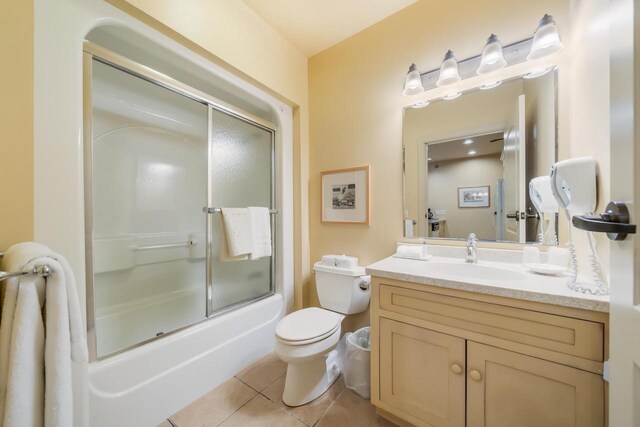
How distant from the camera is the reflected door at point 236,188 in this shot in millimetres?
1617

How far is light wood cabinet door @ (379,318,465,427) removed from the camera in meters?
0.96

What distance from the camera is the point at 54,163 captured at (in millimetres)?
920

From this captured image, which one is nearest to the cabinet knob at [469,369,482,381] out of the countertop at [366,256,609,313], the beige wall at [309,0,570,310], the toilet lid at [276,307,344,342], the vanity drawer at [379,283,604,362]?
the vanity drawer at [379,283,604,362]

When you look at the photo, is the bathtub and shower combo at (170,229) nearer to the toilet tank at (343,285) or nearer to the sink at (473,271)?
the toilet tank at (343,285)

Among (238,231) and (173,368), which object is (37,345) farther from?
(238,231)

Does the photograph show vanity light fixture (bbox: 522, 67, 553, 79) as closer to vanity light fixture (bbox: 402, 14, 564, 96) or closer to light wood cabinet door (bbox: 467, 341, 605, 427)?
vanity light fixture (bbox: 402, 14, 564, 96)

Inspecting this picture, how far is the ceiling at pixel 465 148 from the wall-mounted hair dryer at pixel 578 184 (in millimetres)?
454

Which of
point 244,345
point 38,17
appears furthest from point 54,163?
point 244,345

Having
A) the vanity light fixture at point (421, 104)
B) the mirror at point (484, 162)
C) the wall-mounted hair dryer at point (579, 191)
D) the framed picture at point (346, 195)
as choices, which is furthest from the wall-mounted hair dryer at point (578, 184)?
the framed picture at point (346, 195)

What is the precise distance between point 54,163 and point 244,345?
142 cm

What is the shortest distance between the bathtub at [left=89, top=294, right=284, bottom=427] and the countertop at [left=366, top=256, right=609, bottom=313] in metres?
1.06

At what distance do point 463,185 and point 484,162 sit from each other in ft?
0.54

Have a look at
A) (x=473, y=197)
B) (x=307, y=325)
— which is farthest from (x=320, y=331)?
(x=473, y=197)

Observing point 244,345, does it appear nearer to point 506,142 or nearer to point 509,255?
point 509,255
